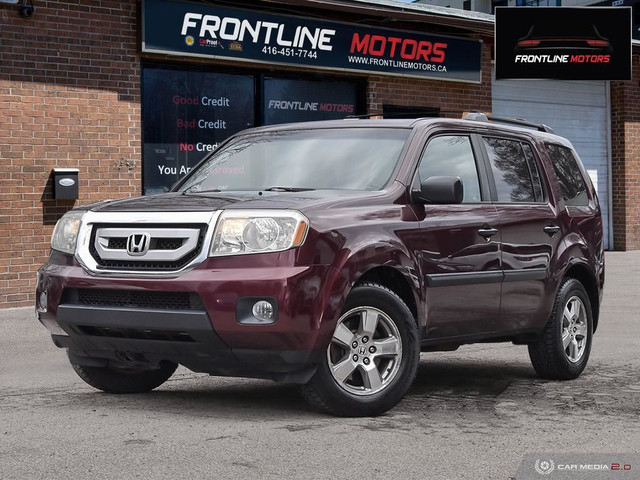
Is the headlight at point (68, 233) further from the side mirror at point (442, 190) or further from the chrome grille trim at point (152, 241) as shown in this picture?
the side mirror at point (442, 190)

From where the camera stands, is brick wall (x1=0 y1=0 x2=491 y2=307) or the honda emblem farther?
brick wall (x1=0 y1=0 x2=491 y2=307)

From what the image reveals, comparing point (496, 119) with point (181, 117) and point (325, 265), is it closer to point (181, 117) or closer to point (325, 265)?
point (325, 265)

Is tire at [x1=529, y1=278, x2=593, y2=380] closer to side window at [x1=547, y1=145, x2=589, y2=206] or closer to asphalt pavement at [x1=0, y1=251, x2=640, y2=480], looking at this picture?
asphalt pavement at [x1=0, y1=251, x2=640, y2=480]

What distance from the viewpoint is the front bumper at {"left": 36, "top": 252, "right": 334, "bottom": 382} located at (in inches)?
232

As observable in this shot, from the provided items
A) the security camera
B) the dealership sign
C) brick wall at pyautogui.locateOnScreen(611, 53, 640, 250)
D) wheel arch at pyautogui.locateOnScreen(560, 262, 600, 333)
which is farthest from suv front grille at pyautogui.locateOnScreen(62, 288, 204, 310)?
brick wall at pyautogui.locateOnScreen(611, 53, 640, 250)

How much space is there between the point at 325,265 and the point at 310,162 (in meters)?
1.28

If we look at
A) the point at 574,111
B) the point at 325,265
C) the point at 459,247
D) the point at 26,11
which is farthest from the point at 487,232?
the point at 574,111

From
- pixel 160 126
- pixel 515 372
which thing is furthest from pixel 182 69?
pixel 515 372

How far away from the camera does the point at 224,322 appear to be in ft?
19.4

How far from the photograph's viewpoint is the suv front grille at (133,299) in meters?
6.04

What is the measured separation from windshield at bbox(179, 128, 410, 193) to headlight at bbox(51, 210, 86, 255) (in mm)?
1004

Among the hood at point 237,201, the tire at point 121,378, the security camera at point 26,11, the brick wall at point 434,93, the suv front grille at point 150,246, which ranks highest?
the security camera at point 26,11

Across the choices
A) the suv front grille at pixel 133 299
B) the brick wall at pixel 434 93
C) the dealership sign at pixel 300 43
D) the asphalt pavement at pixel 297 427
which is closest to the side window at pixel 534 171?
the asphalt pavement at pixel 297 427

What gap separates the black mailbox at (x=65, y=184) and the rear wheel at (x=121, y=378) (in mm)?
7564
